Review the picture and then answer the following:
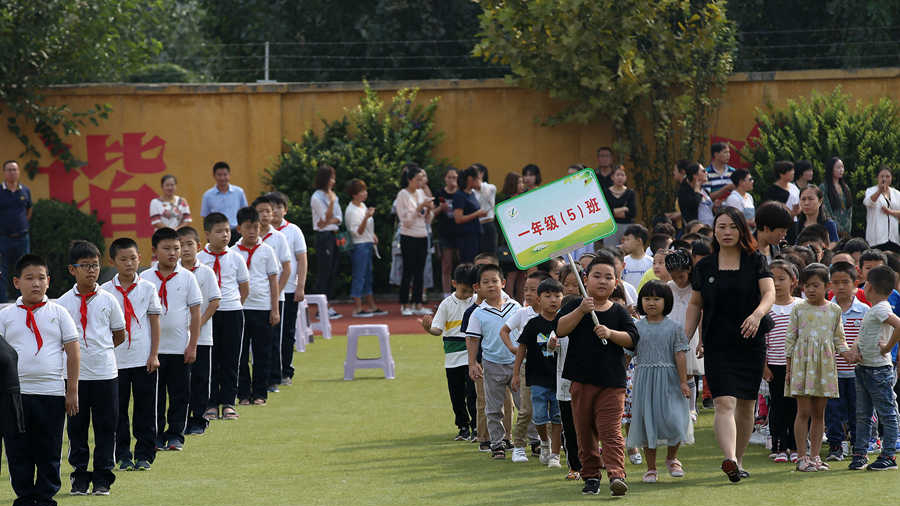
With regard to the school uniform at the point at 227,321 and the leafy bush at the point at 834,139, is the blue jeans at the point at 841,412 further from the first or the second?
the leafy bush at the point at 834,139

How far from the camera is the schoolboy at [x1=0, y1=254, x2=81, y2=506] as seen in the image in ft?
27.2

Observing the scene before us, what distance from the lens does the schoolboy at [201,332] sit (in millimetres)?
10914

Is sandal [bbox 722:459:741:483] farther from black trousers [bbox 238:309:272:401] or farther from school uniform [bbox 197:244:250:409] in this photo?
black trousers [bbox 238:309:272:401]

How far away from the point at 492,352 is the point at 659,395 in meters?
1.56

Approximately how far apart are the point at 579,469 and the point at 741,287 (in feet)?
5.21

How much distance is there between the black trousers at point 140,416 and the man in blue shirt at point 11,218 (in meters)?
9.02

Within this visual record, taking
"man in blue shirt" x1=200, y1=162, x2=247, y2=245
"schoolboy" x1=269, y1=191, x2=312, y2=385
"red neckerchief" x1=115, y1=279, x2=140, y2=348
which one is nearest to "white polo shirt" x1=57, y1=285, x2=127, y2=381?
"red neckerchief" x1=115, y1=279, x2=140, y2=348

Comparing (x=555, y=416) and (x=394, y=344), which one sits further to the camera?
(x=394, y=344)

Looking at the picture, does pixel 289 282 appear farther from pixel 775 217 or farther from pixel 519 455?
pixel 775 217

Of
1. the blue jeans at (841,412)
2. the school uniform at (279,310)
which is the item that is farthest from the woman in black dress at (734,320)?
the school uniform at (279,310)

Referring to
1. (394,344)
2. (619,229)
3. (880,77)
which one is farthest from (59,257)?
(880,77)

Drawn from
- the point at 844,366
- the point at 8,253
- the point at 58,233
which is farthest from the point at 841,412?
the point at 58,233

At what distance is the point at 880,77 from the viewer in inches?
798

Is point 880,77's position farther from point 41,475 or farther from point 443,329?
point 41,475
